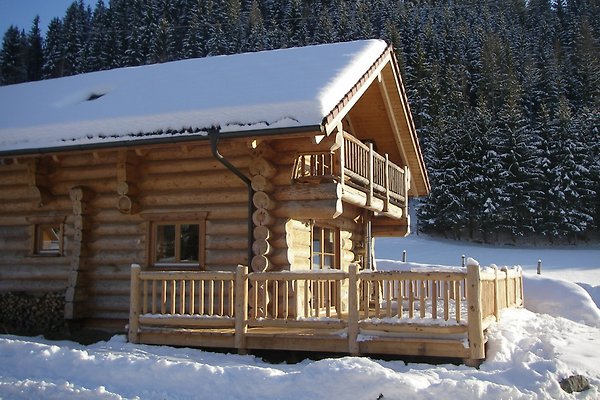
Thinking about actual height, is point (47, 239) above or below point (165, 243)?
above

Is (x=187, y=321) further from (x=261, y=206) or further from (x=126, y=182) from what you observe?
(x=126, y=182)

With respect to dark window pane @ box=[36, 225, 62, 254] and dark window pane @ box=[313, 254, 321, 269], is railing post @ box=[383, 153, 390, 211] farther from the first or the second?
dark window pane @ box=[36, 225, 62, 254]

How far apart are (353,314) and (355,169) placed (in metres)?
4.53

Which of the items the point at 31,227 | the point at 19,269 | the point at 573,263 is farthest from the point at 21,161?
the point at 573,263

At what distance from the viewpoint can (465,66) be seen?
265ft

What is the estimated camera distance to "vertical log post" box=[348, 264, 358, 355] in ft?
32.2

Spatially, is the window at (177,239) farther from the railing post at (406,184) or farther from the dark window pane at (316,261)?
the railing post at (406,184)

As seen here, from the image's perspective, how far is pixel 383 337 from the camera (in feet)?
31.7

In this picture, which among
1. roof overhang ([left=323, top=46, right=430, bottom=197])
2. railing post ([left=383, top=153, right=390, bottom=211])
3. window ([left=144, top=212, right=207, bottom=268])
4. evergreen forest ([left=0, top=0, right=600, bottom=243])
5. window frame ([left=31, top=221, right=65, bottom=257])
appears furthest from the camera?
evergreen forest ([left=0, top=0, right=600, bottom=243])

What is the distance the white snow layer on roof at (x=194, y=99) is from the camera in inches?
452

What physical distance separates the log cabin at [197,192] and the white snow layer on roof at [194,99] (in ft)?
0.15

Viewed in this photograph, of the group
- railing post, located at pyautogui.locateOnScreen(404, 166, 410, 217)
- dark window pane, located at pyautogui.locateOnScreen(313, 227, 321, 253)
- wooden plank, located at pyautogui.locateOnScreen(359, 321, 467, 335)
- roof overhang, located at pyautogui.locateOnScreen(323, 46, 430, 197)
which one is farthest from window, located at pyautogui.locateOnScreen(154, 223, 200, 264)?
railing post, located at pyautogui.locateOnScreen(404, 166, 410, 217)

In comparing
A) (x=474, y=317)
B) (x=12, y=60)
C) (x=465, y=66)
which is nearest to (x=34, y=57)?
(x=12, y=60)

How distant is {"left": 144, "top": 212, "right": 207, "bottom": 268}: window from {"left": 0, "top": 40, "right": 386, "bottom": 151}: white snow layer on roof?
1.95m
